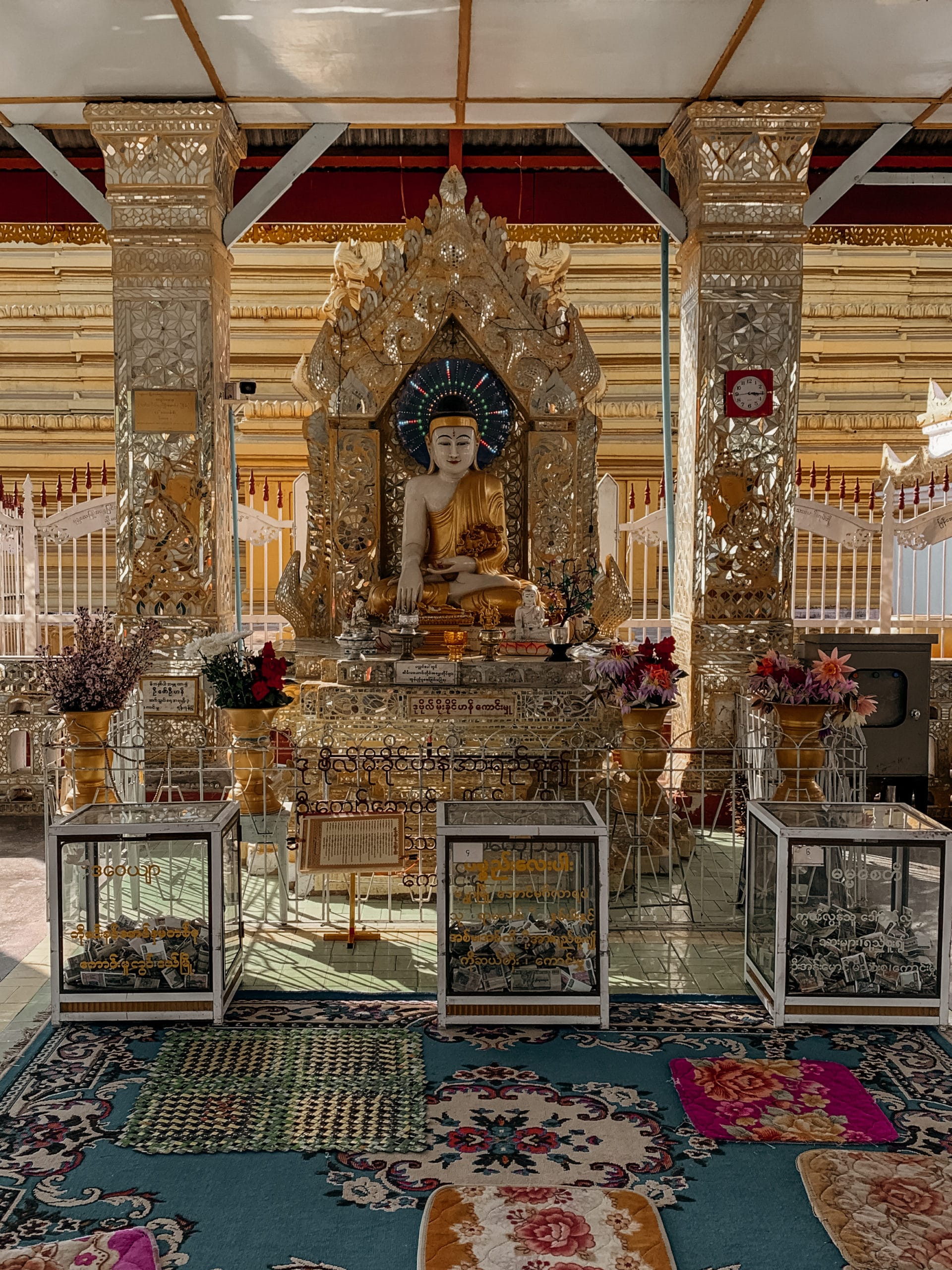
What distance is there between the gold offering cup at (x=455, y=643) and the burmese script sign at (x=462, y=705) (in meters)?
0.36

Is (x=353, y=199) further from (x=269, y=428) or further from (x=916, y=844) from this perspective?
(x=916, y=844)

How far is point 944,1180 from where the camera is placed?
9.52ft

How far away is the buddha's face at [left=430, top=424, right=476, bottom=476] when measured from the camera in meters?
6.88

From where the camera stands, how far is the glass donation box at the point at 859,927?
3.79m

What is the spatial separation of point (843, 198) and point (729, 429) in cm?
253

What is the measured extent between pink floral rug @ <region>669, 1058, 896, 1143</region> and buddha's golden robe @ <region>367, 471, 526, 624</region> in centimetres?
379

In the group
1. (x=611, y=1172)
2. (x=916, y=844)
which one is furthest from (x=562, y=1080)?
(x=916, y=844)

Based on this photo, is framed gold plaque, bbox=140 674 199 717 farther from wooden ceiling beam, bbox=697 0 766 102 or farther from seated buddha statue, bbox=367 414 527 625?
wooden ceiling beam, bbox=697 0 766 102

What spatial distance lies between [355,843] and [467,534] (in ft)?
9.93

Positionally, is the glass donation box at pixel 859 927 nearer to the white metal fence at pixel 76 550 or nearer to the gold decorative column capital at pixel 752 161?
the white metal fence at pixel 76 550

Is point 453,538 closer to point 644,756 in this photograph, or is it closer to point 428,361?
point 428,361

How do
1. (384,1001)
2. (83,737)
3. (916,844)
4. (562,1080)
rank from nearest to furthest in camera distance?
(562,1080)
(916,844)
(384,1001)
(83,737)

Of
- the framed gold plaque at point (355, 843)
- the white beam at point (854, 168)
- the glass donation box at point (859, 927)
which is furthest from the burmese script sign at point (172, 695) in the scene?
the white beam at point (854, 168)

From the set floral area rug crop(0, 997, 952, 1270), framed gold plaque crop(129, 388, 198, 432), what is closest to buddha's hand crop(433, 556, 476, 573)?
framed gold plaque crop(129, 388, 198, 432)
